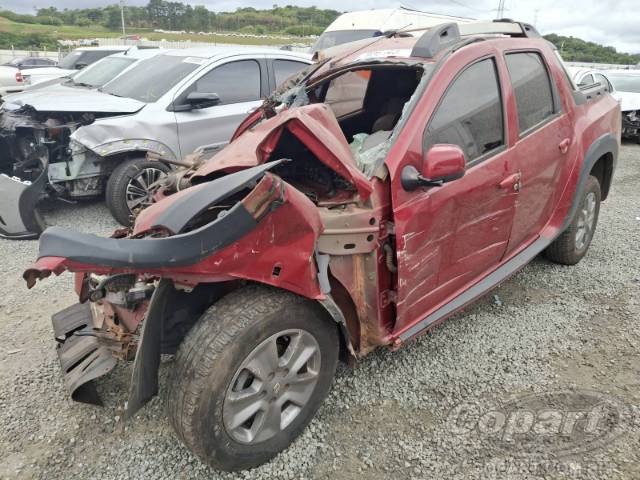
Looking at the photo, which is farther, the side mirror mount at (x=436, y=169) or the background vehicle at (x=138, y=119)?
the background vehicle at (x=138, y=119)

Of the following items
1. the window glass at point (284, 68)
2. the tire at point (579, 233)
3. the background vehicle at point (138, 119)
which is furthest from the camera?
the window glass at point (284, 68)

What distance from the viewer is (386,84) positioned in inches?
155

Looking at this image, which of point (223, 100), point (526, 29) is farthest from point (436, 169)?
point (223, 100)

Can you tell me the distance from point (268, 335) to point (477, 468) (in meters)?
1.21

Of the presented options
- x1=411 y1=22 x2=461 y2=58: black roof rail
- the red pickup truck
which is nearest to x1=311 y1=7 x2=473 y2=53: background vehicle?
the red pickup truck

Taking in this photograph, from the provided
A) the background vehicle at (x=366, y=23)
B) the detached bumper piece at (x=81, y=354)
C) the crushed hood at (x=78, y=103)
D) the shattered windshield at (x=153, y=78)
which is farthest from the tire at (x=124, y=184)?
the background vehicle at (x=366, y=23)

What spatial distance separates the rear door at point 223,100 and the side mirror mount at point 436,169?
3.63m

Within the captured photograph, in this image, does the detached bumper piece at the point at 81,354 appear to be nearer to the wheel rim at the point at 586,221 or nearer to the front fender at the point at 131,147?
the front fender at the point at 131,147

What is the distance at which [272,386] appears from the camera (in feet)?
7.22

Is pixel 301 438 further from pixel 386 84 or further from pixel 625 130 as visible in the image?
pixel 625 130

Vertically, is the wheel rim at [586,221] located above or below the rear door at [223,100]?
below

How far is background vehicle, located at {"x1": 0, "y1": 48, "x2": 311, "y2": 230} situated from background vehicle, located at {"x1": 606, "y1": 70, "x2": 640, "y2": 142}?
28.3ft

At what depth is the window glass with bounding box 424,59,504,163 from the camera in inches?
103

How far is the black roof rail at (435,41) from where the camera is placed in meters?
2.82
